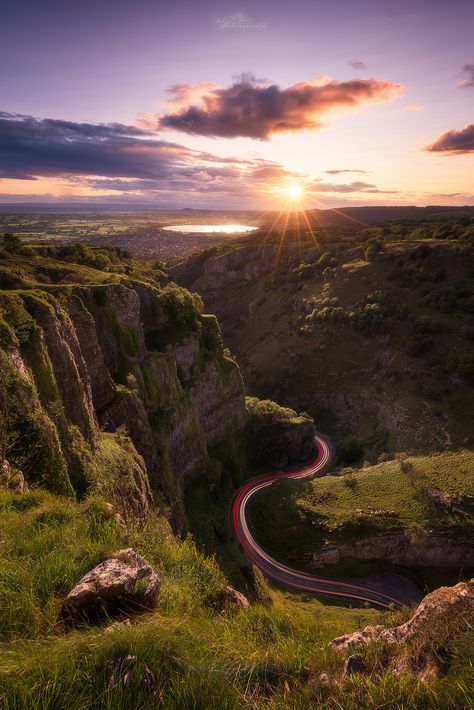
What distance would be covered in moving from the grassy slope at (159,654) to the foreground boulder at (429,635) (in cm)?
36

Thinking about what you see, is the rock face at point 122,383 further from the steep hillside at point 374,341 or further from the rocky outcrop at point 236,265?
the rocky outcrop at point 236,265

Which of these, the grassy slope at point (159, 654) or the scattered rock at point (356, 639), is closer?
the grassy slope at point (159, 654)

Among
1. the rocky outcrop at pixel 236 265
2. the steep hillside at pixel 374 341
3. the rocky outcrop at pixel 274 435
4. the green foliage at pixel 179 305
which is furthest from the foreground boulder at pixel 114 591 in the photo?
the rocky outcrop at pixel 236 265

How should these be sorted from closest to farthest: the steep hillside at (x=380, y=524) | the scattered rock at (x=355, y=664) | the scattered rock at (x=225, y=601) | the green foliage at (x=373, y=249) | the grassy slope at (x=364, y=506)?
the scattered rock at (x=355, y=664), the scattered rock at (x=225, y=601), the steep hillside at (x=380, y=524), the grassy slope at (x=364, y=506), the green foliage at (x=373, y=249)

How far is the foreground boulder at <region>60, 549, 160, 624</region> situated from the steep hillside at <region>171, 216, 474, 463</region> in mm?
76871

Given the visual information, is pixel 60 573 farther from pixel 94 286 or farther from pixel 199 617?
pixel 94 286

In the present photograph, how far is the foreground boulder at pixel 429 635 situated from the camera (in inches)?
230

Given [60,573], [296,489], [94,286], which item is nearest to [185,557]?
[60,573]

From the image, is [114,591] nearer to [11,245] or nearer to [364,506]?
[11,245]

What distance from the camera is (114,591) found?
6.14m

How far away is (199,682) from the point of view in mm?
4414

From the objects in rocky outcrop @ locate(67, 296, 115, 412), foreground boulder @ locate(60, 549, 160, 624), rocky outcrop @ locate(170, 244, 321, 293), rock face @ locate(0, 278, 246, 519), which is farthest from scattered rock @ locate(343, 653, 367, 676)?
rocky outcrop @ locate(170, 244, 321, 293)

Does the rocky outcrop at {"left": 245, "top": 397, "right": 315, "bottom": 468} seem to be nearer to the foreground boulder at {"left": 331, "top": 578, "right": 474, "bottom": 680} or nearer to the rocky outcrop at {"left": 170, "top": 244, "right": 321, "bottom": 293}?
the foreground boulder at {"left": 331, "top": 578, "right": 474, "bottom": 680}

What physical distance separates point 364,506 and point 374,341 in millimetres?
58317
